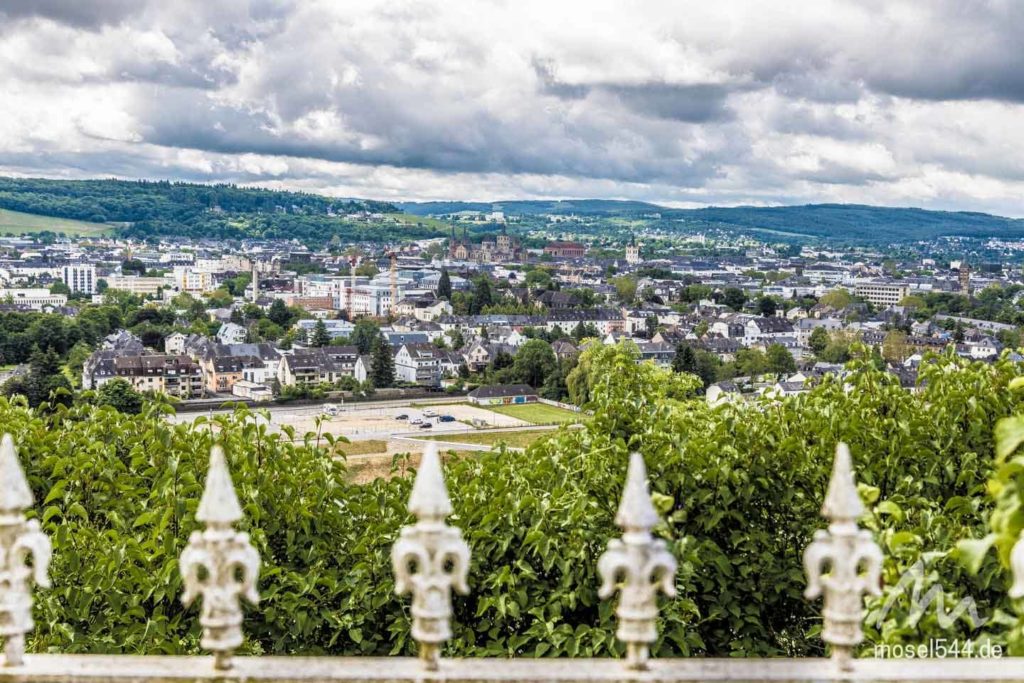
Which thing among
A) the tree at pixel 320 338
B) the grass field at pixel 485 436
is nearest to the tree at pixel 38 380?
the grass field at pixel 485 436

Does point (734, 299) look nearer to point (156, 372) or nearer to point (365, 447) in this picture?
point (156, 372)

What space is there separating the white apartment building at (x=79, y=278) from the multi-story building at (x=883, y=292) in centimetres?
13022

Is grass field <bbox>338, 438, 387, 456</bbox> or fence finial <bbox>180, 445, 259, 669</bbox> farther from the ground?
fence finial <bbox>180, 445, 259, 669</bbox>

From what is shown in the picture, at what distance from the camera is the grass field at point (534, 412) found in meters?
79.6

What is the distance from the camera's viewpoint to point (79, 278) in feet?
607

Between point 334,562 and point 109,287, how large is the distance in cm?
18150

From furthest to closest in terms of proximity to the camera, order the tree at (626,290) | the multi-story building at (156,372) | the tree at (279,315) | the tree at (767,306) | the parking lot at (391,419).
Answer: the tree at (626,290), the tree at (767,306), the tree at (279,315), the multi-story building at (156,372), the parking lot at (391,419)

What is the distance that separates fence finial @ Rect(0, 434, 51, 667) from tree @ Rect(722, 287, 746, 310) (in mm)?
161864

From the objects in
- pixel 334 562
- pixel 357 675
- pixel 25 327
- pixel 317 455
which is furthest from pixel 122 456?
pixel 25 327

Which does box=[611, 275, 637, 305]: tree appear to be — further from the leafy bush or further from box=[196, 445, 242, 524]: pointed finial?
box=[196, 445, 242, 524]: pointed finial

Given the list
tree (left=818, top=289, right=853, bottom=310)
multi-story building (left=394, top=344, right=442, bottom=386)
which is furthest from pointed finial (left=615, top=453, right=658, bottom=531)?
tree (left=818, top=289, right=853, bottom=310)

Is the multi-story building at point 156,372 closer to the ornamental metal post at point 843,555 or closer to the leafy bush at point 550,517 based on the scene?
A: the leafy bush at point 550,517

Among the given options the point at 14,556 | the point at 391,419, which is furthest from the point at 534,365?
the point at 14,556

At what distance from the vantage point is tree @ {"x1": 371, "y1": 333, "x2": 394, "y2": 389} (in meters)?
101
